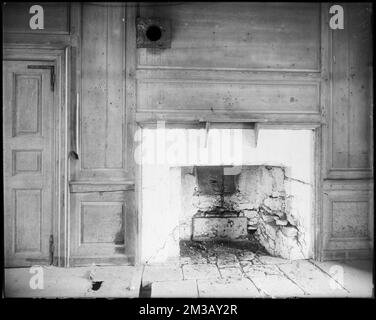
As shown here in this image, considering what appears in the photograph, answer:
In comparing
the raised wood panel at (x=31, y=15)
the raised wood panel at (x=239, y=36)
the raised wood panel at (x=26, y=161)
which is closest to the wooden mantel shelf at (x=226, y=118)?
the raised wood panel at (x=239, y=36)

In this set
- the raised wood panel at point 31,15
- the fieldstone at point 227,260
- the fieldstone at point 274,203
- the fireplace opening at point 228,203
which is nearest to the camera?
the raised wood panel at point 31,15

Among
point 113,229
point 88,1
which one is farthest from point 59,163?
point 88,1

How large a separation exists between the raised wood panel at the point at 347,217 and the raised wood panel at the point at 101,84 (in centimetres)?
260

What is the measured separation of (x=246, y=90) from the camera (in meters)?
3.45

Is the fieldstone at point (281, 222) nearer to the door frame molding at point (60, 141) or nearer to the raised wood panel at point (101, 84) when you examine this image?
the raised wood panel at point (101, 84)

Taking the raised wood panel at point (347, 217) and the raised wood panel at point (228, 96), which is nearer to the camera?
the raised wood panel at point (228, 96)

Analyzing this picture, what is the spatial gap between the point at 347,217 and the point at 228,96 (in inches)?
80.5

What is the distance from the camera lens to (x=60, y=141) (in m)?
3.31

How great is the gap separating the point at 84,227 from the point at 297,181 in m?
2.63

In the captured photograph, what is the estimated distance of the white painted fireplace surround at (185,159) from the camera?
3420mm

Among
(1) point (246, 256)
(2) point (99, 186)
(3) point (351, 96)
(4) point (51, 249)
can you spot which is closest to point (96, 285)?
(4) point (51, 249)

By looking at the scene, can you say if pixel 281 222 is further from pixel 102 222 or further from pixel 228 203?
pixel 102 222

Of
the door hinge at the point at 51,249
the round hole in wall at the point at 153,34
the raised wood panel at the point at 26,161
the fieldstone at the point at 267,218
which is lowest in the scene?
the door hinge at the point at 51,249
